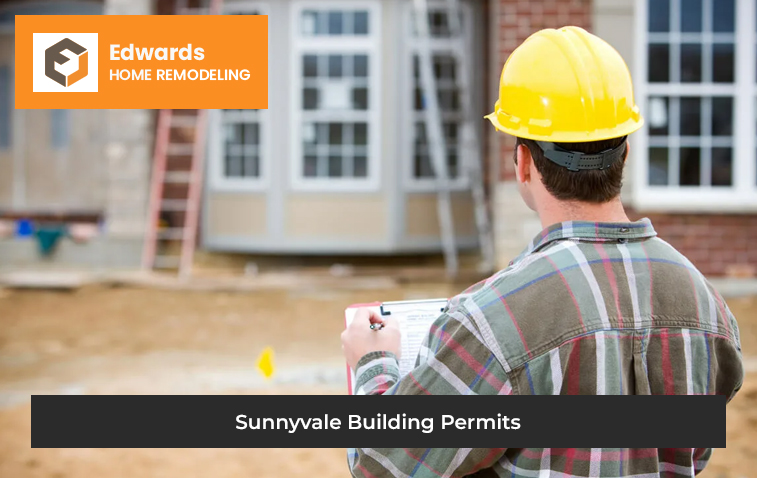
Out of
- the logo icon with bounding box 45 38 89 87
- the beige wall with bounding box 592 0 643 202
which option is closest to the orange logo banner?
the logo icon with bounding box 45 38 89 87

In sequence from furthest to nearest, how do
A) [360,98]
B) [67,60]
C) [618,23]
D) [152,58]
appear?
1. [360,98]
2. [618,23]
3. [67,60]
4. [152,58]

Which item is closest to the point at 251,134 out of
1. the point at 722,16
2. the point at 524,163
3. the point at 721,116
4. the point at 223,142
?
the point at 223,142

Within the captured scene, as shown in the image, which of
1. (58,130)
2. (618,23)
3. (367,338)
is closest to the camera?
(367,338)

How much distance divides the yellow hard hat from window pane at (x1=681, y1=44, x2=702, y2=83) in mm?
8426

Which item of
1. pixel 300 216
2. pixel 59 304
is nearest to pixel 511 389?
pixel 59 304

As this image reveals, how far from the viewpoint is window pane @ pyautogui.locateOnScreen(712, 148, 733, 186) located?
30.6 feet

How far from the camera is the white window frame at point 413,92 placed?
1038 centimetres

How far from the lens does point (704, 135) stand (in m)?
9.33

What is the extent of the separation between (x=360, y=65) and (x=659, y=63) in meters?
3.41

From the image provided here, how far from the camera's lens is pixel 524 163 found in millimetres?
1516

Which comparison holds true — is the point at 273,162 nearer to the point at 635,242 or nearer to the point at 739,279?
the point at 739,279

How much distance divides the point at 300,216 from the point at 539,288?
30.0 ft

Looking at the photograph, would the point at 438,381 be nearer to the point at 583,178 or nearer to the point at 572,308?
the point at 572,308

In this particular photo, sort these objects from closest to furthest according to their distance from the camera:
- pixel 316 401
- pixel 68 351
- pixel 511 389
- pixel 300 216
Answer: pixel 511 389, pixel 316 401, pixel 68 351, pixel 300 216
